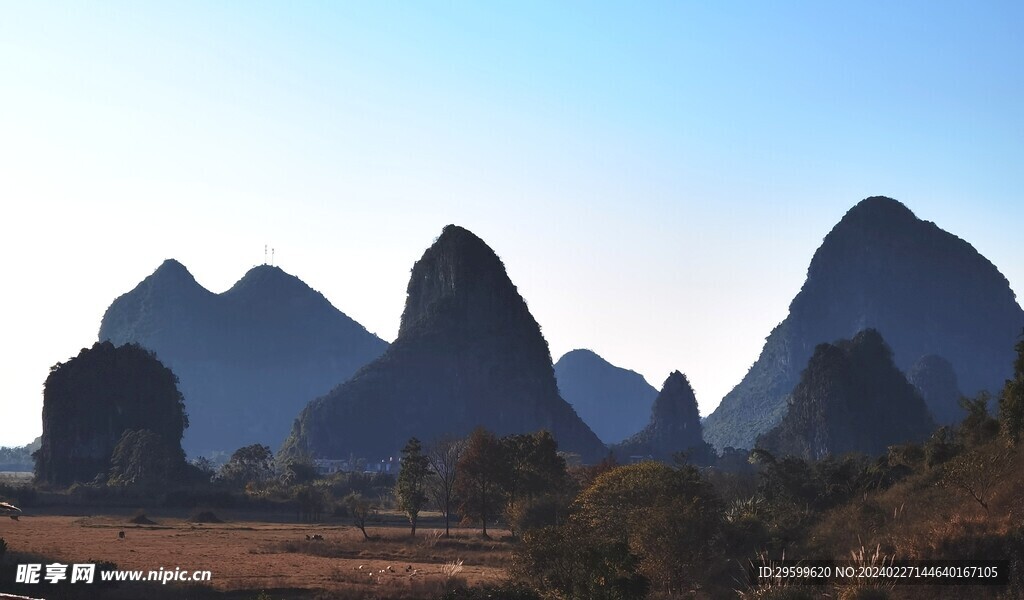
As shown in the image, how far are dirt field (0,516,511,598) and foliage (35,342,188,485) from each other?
278 feet

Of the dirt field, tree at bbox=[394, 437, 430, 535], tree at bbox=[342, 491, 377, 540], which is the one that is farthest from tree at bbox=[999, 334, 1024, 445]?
tree at bbox=[394, 437, 430, 535]

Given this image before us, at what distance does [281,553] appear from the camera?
209ft

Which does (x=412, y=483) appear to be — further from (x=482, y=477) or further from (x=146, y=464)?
(x=146, y=464)

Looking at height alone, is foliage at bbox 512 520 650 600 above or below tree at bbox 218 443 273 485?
below

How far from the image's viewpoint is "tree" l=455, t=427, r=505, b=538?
8541cm

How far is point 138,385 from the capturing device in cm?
18300

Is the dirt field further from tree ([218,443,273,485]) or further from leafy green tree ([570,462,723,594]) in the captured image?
tree ([218,443,273,485])

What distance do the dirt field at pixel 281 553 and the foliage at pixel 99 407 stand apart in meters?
84.8

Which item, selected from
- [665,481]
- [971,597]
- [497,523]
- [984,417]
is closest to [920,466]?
[984,417]

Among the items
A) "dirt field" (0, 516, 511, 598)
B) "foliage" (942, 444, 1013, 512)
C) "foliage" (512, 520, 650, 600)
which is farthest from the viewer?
"dirt field" (0, 516, 511, 598)

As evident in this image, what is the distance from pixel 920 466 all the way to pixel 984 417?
497cm

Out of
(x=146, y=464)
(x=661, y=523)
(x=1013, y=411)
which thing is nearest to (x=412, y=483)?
(x=661, y=523)

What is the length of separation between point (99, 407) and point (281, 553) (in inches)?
A: 4985

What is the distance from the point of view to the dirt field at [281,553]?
47.3 m
